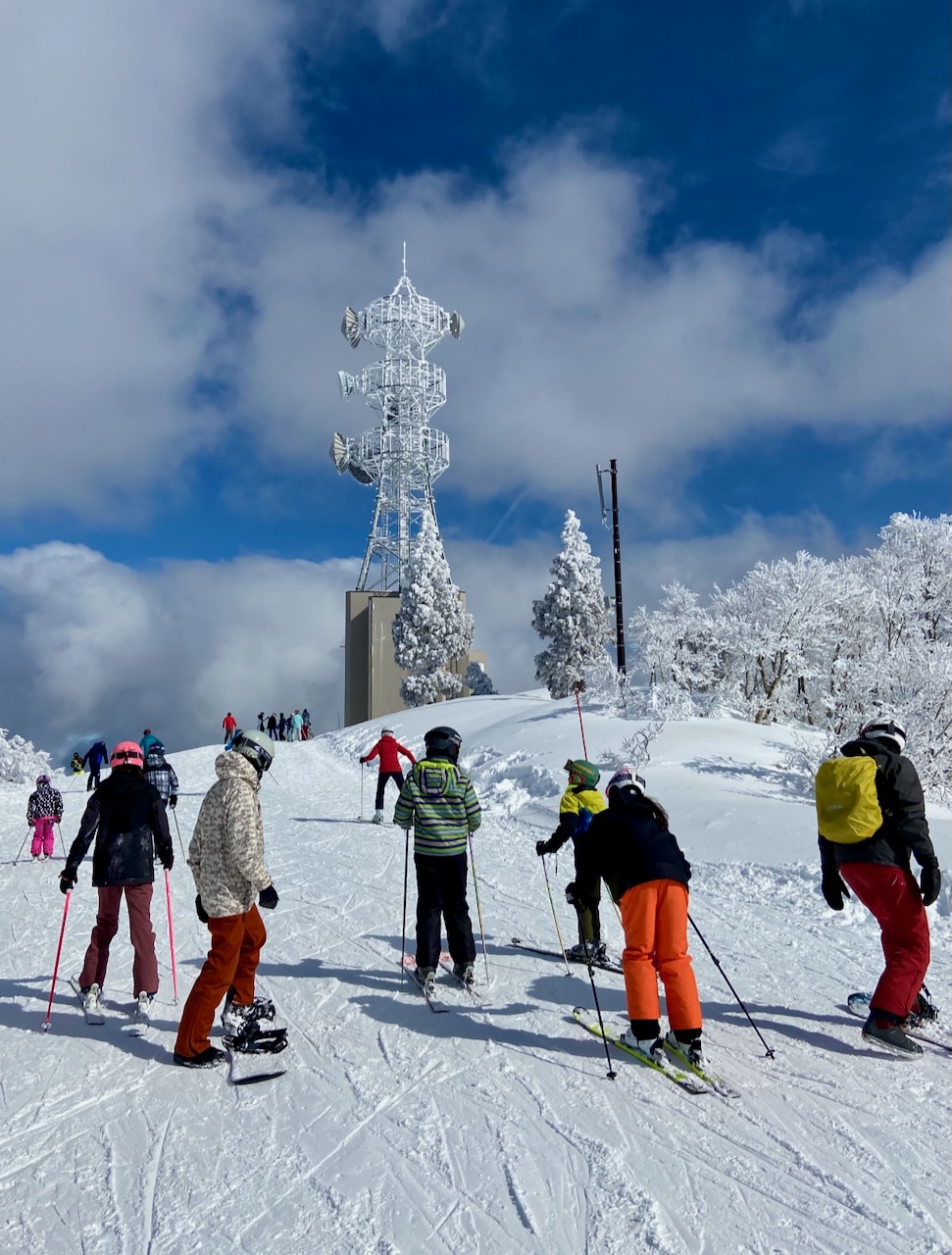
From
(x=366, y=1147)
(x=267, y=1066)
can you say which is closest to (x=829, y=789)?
(x=366, y=1147)

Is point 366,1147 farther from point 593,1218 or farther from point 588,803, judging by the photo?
point 588,803

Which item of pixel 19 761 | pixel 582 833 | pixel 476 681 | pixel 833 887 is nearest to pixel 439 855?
pixel 582 833

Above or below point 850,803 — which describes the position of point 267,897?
below

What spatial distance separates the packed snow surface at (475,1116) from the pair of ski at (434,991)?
0.08 metres

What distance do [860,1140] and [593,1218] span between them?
1.52 m

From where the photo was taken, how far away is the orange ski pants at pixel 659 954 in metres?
4.69

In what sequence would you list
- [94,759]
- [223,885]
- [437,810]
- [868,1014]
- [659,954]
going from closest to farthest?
[659,954]
[223,885]
[868,1014]
[437,810]
[94,759]

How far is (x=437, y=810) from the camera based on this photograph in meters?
6.25

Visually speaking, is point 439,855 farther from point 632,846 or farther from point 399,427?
point 399,427

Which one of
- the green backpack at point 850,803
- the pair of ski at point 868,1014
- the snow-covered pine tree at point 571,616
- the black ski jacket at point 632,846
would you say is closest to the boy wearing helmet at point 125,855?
the black ski jacket at point 632,846

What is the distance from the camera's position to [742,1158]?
3775 mm

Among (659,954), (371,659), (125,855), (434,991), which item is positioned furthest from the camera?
(371,659)

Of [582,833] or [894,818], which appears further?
[582,833]

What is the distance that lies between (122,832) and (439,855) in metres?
2.32
